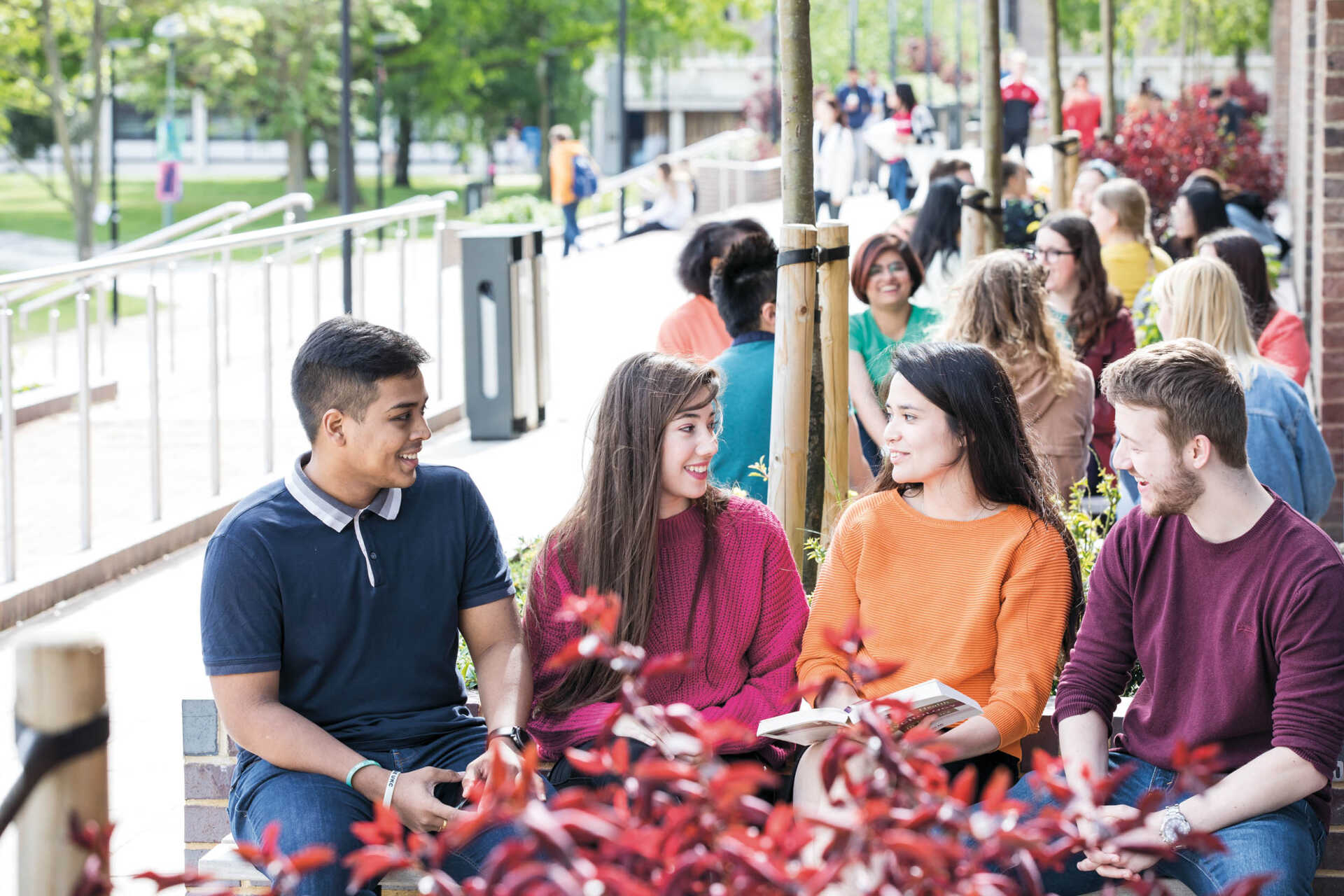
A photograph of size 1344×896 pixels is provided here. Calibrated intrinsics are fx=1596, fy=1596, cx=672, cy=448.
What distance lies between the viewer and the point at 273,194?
50.8 m

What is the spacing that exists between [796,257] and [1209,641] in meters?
1.43

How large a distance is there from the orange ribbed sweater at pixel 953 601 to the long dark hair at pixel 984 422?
0.05 metres

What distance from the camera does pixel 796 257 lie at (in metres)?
3.91

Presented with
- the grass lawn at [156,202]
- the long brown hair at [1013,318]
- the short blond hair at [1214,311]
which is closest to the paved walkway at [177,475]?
the long brown hair at [1013,318]

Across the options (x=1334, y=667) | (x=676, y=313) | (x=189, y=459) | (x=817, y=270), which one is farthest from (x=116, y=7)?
(x=1334, y=667)

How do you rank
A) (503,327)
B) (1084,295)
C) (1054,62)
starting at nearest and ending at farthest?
(1084,295) < (503,327) < (1054,62)

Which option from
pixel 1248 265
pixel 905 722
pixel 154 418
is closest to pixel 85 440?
pixel 154 418

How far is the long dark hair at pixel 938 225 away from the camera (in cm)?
816

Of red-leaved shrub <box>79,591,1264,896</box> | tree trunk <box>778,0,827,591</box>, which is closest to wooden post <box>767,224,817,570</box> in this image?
tree trunk <box>778,0,827,591</box>

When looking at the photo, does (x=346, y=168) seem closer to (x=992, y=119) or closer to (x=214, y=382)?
(x=214, y=382)

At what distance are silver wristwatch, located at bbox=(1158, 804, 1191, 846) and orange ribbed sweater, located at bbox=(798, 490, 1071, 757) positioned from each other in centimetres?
39

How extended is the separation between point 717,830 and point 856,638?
269mm

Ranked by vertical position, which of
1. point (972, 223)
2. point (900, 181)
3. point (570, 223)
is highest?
point (900, 181)

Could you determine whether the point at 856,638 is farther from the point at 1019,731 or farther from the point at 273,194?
the point at 273,194
